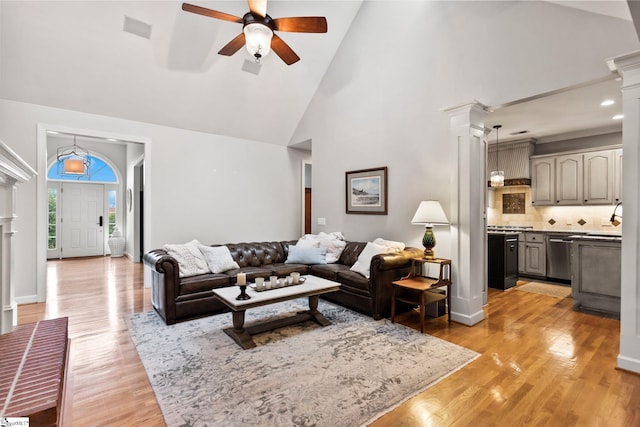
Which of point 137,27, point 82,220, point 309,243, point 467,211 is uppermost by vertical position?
point 137,27

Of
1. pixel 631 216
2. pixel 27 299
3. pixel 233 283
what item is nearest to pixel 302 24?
pixel 233 283

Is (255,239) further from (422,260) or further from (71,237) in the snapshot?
(71,237)

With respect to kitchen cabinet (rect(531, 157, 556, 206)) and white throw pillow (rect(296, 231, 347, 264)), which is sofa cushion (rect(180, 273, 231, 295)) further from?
kitchen cabinet (rect(531, 157, 556, 206))

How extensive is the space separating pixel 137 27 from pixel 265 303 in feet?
12.6

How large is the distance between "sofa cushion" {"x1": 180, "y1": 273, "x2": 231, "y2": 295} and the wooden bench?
1.25 meters

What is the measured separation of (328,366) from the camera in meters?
2.51

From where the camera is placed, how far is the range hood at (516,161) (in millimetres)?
6168

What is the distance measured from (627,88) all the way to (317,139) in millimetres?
4372

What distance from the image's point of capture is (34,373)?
5.39 ft

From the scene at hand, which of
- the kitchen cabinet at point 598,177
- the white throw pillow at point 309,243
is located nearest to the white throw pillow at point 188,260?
the white throw pillow at point 309,243

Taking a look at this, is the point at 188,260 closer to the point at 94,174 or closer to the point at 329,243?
the point at 329,243

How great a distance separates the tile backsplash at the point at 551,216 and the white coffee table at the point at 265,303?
16.9 feet

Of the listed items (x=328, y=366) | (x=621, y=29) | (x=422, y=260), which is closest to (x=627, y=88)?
(x=621, y=29)

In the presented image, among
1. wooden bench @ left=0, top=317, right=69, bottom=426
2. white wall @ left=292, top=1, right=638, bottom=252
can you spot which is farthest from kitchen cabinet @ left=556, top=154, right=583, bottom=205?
wooden bench @ left=0, top=317, right=69, bottom=426
